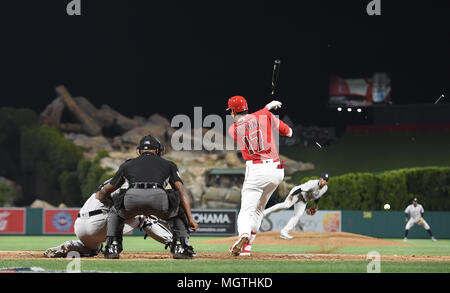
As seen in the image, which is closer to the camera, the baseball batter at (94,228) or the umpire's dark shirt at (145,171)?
the umpire's dark shirt at (145,171)

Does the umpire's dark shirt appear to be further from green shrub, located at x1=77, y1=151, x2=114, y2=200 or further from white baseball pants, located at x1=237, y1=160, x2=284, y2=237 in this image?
green shrub, located at x1=77, y1=151, x2=114, y2=200

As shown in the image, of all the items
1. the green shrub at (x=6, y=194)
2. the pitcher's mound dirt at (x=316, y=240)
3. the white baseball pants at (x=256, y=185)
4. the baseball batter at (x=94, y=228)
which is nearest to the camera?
the baseball batter at (x=94, y=228)

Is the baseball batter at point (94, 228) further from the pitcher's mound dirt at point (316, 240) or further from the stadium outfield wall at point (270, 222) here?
the stadium outfield wall at point (270, 222)

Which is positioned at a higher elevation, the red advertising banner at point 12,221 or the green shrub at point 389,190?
the green shrub at point 389,190

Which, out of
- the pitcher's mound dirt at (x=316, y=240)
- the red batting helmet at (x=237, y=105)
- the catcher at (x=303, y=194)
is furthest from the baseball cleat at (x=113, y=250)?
the catcher at (x=303, y=194)
